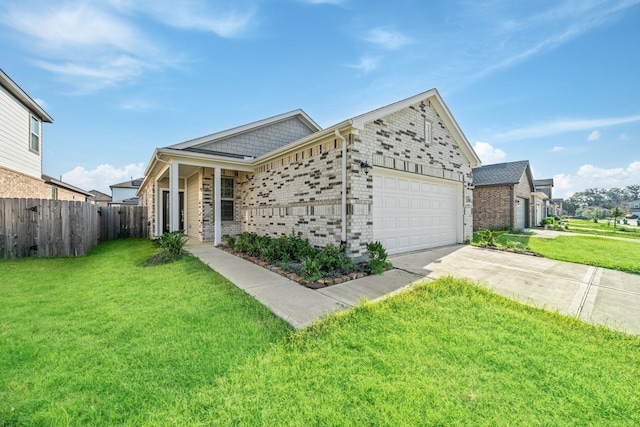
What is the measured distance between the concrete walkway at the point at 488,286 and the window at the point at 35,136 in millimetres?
12188

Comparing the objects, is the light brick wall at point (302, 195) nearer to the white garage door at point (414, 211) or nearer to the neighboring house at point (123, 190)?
the white garage door at point (414, 211)

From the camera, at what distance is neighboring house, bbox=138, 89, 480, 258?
6.58m

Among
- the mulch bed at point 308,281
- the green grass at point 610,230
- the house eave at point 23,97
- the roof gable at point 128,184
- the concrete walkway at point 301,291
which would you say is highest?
the house eave at point 23,97

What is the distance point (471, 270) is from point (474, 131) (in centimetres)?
783

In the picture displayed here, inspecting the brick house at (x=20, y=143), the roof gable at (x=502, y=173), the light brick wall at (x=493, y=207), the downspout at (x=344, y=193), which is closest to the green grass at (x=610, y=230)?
the light brick wall at (x=493, y=207)

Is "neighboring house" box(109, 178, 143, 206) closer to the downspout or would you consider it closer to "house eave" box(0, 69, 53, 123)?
"house eave" box(0, 69, 53, 123)

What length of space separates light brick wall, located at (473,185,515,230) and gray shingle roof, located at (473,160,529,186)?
44cm

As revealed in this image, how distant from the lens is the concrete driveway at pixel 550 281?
3.79 m

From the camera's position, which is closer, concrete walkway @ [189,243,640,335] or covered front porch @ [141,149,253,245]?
concrete walkway @ [189,243,640,335]

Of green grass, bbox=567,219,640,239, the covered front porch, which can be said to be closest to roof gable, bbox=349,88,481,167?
the covered front porch

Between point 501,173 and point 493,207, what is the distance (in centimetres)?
267

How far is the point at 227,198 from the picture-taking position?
11555 millimetres

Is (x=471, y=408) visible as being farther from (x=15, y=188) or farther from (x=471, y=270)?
(x=15, y=188)

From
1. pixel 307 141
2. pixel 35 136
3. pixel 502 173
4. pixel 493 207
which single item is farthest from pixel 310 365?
pixel 502 173
